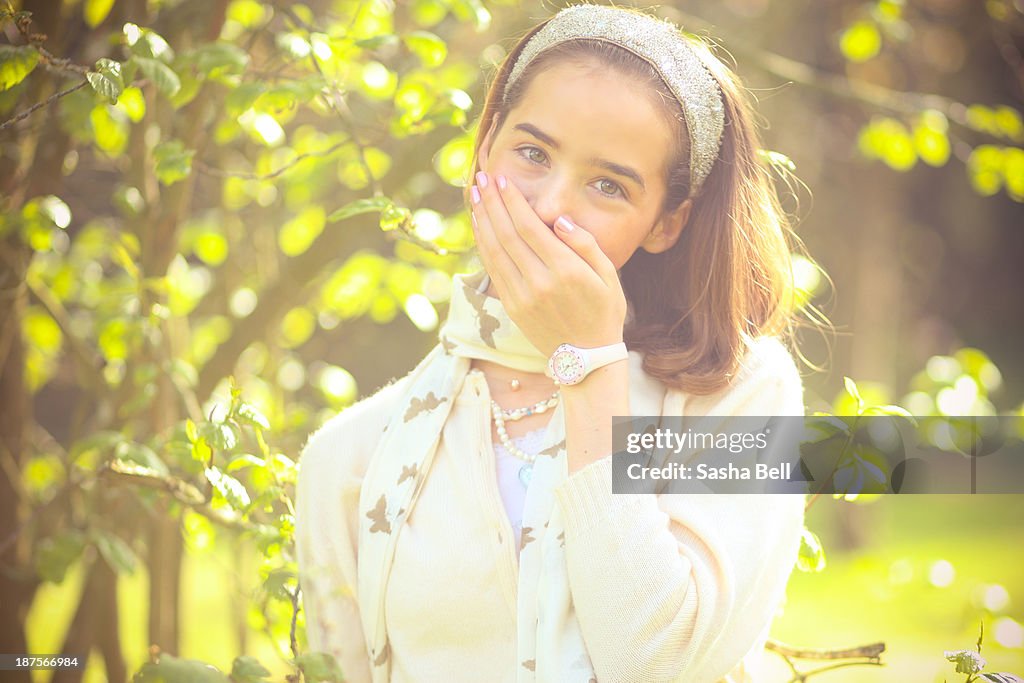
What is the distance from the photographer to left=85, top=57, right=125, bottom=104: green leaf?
1.57 metres

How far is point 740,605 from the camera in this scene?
4.90ft

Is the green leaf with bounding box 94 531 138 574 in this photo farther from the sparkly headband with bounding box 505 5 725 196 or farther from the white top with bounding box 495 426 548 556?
the sparkly headband with bounding box 505 5 725 196

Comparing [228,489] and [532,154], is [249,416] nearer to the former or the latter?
[228,489]

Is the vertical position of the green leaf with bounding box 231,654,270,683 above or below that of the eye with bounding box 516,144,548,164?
below

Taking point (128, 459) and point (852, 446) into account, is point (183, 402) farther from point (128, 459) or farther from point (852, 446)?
point (852, 446)

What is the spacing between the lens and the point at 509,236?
5.21 feet

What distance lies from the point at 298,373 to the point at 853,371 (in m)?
5.24

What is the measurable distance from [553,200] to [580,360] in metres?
0.28

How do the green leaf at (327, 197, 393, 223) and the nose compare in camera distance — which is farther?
the green leaf at (327, 197, 393, 223)

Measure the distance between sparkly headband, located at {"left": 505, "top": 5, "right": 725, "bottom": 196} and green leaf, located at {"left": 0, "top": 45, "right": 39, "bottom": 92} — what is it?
0.84 meters

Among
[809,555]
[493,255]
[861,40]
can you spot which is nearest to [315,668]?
[493,255]

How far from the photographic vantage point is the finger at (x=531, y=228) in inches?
61.4

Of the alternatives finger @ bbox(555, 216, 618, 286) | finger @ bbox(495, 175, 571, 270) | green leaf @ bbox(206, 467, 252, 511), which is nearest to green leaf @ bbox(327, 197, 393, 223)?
finger @ bbox(495, 175, 571, 270)

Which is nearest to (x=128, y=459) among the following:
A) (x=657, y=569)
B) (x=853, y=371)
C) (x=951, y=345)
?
(x=657, y=569)
